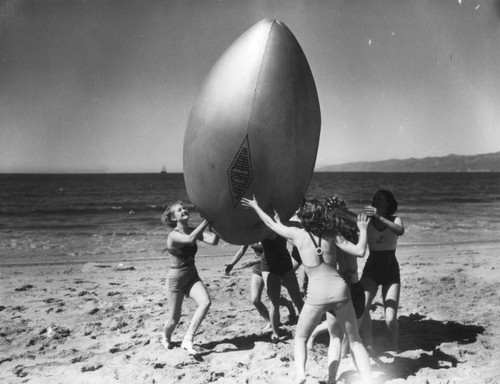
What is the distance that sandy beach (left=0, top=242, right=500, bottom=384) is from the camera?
4.25 metres

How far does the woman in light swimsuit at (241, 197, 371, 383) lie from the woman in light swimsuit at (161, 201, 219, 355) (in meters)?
1.37

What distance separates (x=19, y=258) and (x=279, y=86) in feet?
36.0

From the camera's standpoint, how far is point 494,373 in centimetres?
407

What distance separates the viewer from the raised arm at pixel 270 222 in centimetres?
374

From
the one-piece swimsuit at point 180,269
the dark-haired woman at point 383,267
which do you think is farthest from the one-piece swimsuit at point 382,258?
the one-piece swimsuit at point 180,269

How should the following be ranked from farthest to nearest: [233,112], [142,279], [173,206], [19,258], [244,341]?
[19,258]
[142,279]
[244,341]
[173,206]
[233,112]

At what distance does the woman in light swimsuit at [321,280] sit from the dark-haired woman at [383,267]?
850mm

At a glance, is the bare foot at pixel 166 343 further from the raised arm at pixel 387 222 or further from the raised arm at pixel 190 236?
→ the raised arm at pixel 387 222

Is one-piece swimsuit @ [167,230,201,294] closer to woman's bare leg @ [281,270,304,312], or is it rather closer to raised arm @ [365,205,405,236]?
woman's bare leg @ [281,270,304,312]

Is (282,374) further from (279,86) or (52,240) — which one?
(52,240)

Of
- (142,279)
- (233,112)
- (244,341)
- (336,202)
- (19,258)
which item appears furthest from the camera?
(19,258)

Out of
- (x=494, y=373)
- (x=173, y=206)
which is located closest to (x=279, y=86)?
(x=173, y=206)


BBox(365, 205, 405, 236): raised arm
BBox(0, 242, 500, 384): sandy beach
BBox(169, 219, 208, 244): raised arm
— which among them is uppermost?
BBox(365, 205, 405, 236): raised arm

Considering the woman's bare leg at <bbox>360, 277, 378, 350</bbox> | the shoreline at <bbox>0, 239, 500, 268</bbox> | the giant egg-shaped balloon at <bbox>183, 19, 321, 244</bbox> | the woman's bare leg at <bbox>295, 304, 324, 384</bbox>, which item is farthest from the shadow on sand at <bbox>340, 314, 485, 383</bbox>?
the shoreline at <bbox>0, 239, 500, 268</bbox>
